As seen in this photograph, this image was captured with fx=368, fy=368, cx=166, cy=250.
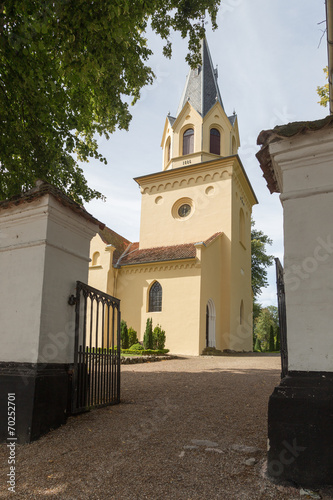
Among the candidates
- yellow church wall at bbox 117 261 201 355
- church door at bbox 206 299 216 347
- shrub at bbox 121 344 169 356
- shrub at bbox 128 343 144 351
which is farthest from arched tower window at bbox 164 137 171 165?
shrub at bbox 121 344 169 356

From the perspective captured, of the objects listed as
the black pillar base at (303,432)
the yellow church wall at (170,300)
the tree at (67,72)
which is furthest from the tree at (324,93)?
the black pillar base at (303,432)

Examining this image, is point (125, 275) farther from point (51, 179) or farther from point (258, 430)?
point (258, 430)

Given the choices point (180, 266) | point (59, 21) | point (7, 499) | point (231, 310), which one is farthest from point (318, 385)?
point (231, 310)

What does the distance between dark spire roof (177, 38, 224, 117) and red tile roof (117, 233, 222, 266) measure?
984 centimetres

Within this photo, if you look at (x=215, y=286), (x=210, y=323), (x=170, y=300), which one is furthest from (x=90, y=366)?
(x=215, y=286)

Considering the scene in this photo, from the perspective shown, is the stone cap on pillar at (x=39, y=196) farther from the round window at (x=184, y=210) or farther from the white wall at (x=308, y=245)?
the round window at (x=184, y=210)

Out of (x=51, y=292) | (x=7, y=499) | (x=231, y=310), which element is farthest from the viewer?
(x=231, y=310)

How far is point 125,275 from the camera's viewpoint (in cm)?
2181

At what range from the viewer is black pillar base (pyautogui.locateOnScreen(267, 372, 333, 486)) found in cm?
295

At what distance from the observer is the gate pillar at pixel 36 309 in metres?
4.35

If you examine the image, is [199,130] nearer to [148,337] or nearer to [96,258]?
[96,258]

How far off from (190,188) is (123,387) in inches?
Answer: 686

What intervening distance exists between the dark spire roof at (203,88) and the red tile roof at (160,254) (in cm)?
984

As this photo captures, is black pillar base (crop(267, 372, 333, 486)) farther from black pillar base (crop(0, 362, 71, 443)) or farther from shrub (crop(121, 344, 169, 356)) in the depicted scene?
shrub (crop(121, 344, 169, 356))
